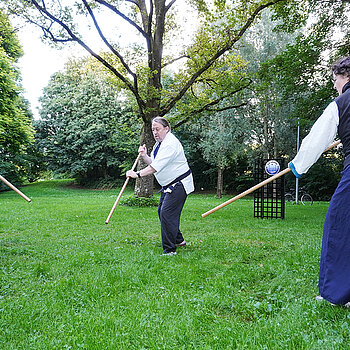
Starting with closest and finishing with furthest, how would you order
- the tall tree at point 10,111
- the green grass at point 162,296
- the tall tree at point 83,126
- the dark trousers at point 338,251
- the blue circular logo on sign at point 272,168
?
A: the green grass at point 162,296, the dark trousers at point 338,251, the blue circular logo on sign at point 272,168, the tall tree at point 10,111, the tall tree at point 83,126

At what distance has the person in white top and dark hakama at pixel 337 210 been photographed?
8.17ft

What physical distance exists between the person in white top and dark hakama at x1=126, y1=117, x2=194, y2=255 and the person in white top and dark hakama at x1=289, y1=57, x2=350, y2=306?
2374 millimetres

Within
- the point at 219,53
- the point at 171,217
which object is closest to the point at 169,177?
the point at 171,217

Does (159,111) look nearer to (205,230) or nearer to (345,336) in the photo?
(205,230)

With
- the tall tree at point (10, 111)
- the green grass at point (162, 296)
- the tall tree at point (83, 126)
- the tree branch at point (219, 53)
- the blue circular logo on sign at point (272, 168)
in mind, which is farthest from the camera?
the tall tree at point (83, 126)

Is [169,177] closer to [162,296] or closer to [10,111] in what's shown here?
[162,296]

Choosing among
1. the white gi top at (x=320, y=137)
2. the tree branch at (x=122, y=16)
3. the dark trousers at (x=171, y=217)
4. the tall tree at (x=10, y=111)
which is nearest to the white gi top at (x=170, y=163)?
the dark trousers at (x=171, y=217)

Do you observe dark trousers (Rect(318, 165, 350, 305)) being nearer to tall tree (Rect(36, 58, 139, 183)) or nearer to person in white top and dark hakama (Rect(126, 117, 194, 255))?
person in white top and dark hakama (Rect(126, 117, 194, 255))

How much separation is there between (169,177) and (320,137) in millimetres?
2634

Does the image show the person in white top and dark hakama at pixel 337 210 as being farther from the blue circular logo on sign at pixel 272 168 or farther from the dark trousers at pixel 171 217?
the blue circular logo on sign at pixel 272 168

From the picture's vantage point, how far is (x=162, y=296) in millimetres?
3100

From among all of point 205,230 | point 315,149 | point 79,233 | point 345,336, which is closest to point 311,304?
point 345,336

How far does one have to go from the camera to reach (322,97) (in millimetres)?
12711

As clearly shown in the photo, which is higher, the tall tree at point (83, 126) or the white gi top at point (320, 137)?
the tall tree at point (83, 126)
